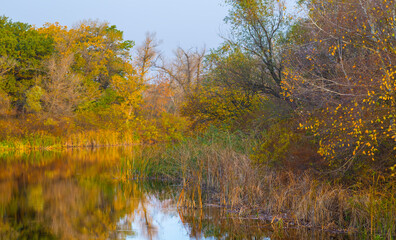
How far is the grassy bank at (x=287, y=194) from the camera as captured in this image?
8.36 meters

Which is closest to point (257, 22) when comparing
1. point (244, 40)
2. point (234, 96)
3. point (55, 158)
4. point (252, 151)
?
point (244, 40)

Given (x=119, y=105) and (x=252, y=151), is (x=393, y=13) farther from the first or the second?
(x=119, y=105)

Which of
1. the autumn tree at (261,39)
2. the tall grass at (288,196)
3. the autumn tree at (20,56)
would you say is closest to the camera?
the tall grass at (288,196)

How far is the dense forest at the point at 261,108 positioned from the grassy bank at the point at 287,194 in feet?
0.13

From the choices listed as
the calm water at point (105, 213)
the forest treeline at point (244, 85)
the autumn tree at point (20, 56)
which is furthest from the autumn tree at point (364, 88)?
the autumn tree at point (20, 56)

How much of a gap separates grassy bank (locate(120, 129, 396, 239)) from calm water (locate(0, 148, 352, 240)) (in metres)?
0.43

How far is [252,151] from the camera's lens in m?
13.3

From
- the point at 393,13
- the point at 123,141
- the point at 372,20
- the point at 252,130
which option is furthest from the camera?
the point at 123,141

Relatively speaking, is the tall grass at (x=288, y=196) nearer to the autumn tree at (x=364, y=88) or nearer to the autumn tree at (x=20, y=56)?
the autumn tree at (x=364, y=88)

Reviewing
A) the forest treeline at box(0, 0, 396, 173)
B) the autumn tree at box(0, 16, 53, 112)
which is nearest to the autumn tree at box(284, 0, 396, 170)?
the forest treeline at box(0, 0, 396, 173)

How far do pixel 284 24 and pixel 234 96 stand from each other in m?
3.55

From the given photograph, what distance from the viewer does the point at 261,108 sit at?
16.5 metres

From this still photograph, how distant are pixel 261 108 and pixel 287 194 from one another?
6.85 metres

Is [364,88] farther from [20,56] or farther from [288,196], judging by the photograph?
[20,56]
